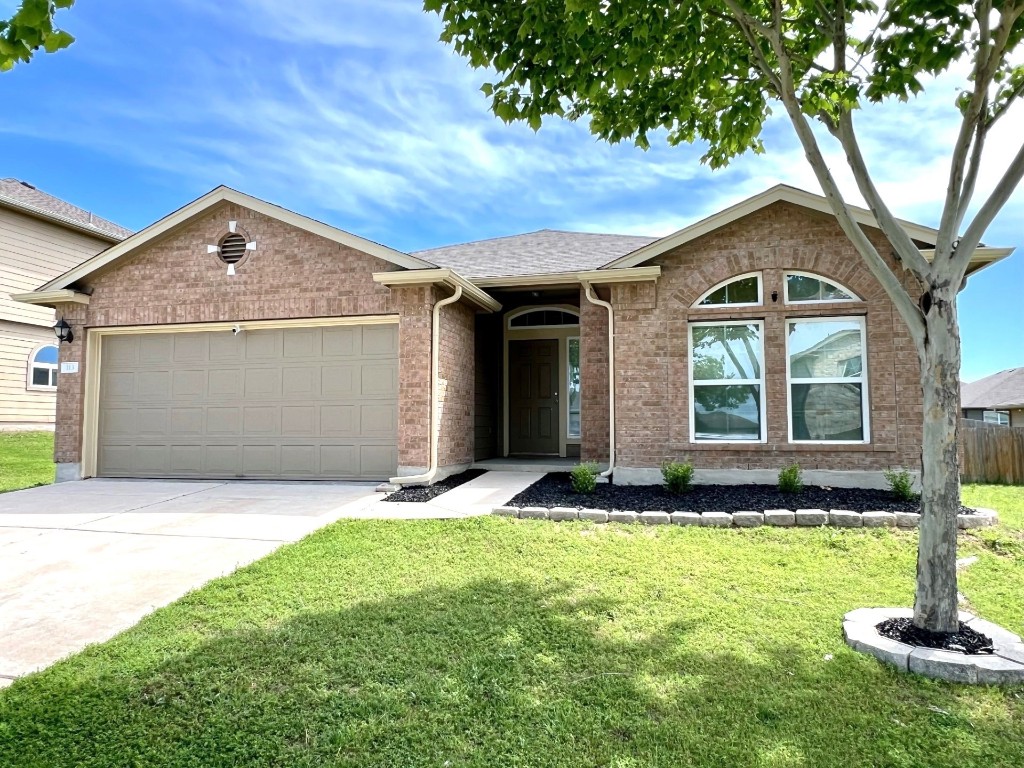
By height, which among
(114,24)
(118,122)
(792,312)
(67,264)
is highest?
(118,122)

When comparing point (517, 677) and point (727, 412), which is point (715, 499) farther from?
point (517, 677)

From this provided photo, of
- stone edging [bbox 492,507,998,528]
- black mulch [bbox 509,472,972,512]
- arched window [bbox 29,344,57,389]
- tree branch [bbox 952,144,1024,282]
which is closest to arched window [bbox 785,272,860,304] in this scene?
black mulch [bbox 509,472,972,512]

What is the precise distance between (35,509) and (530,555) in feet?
21.2

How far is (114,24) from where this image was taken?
8.02 meters

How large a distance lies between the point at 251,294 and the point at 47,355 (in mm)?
10080

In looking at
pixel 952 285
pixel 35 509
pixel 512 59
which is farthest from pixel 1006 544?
pixel 35 509

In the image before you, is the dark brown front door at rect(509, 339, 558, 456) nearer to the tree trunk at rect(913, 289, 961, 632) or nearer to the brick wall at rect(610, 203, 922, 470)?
the brick wall at rect(610, 203, 922, 470)

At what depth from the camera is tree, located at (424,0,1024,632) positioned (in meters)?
3.51

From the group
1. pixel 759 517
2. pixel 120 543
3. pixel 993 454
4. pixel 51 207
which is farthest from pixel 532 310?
pixel 51 207

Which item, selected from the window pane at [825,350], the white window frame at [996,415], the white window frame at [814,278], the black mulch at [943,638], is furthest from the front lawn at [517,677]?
the white window frame at [996,415]

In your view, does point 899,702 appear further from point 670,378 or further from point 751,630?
point 670,378

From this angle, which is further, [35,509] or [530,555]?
[35,509]

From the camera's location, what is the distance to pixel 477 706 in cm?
279

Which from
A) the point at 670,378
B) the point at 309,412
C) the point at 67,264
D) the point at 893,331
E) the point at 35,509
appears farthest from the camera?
the point at 67,264
